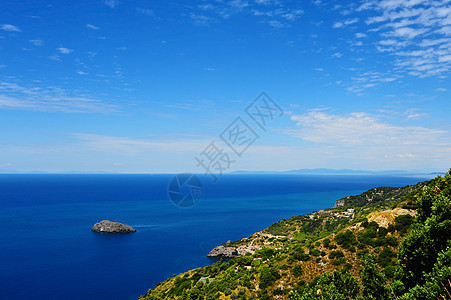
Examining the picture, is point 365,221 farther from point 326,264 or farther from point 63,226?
point 63,226

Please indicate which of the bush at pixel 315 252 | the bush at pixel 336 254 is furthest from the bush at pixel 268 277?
the bush at pixel 336 254

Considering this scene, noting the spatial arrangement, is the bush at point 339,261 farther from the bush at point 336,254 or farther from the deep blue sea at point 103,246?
the deep blue sea at point 103,246

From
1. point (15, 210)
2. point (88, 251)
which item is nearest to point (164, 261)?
point (88, 251)

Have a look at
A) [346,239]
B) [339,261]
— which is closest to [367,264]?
[339,261]

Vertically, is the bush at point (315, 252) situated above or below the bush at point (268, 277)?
above

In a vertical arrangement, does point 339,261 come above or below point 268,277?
above

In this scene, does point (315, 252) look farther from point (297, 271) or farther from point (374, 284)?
point (374, 284)

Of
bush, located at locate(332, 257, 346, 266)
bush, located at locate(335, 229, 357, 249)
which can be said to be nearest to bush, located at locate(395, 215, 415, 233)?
bush, located at locate(335, 229, 357, 249)

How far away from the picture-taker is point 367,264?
51.1ft

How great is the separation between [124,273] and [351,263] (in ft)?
235

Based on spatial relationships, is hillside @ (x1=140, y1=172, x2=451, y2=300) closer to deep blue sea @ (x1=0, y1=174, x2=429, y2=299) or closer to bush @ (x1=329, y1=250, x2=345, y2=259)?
bush @ (x1=329, y1=250, x2=345, y2=259)

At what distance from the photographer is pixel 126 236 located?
11162 cm

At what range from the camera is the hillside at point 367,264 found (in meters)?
14.5

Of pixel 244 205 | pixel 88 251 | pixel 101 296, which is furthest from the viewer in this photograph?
pixel 244 205
